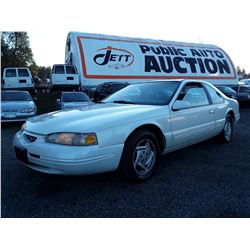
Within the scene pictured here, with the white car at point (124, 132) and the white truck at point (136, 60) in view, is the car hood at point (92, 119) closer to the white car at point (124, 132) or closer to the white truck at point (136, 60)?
the white car at point (124, 132)

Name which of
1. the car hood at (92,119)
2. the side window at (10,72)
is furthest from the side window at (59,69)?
the car hood at (92,119)

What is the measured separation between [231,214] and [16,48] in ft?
152

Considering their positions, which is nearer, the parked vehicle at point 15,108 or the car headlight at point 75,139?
the car headlight at point 75,139

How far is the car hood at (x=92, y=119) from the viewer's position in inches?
119

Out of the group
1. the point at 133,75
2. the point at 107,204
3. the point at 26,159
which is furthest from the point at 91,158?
the point at 133,75

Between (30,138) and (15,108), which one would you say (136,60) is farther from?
(30,138)

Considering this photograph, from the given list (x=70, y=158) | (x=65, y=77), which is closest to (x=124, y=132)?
(x=70, y=158)

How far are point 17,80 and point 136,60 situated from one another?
7.02 meters

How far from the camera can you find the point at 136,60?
1616cm

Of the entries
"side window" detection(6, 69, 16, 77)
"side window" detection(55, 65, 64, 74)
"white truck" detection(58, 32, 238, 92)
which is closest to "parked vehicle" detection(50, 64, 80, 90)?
"side window" detection(55, 65, 64, 74)

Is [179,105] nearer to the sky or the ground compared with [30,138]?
nearer to the sky

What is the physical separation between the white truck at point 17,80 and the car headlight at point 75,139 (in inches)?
513

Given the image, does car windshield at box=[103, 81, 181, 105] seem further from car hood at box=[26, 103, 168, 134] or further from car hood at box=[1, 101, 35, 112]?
car hood at box=[1, 101, 35, 112]

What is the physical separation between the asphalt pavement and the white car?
1.06 feet
